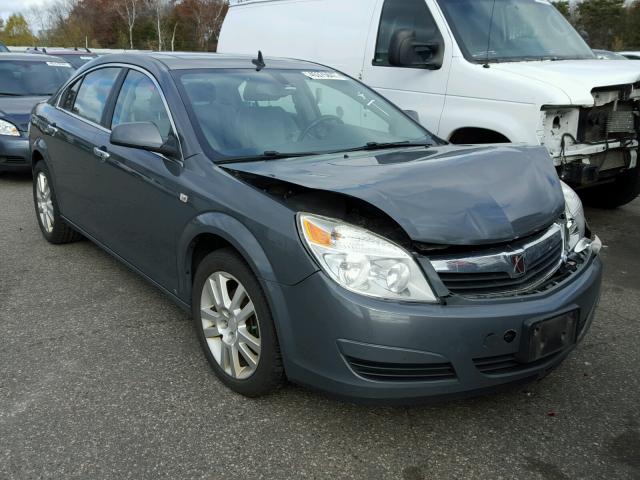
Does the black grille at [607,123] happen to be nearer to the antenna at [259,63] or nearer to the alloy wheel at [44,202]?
the antenna at [259,63]

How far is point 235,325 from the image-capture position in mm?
2787

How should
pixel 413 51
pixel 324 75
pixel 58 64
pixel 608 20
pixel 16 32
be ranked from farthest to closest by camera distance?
pixel 16 32
pixel 608 20
pixel 58 64
pixel 413 51
pixel 324 75

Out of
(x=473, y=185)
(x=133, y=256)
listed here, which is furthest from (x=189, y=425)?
(x=473, y=185)

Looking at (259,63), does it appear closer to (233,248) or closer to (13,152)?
(233,248)

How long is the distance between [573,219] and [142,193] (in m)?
2.29

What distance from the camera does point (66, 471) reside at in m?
2.35

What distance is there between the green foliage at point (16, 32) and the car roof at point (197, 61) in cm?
8257

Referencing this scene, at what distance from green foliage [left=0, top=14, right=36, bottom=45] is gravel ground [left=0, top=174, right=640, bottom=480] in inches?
3292

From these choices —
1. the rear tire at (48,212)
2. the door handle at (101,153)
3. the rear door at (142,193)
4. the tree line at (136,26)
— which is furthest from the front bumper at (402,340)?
the tree line at (136,26)

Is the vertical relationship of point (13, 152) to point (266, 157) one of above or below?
below

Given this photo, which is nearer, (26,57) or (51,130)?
(51,130)

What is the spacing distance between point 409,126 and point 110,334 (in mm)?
2203

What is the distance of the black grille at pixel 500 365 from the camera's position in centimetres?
233

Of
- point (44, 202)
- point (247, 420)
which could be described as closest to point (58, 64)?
point (44, 202)
